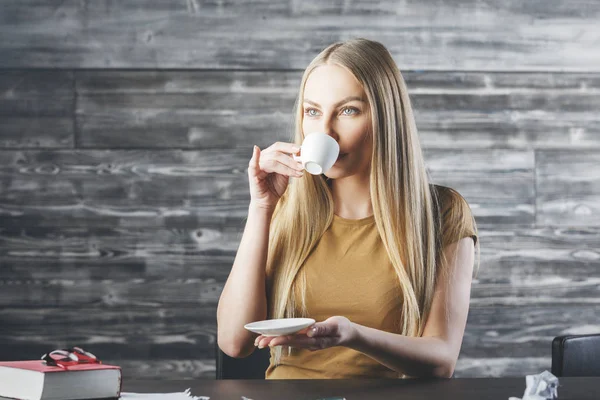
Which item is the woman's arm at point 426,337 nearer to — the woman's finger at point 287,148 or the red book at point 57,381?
the red book at point 57,381

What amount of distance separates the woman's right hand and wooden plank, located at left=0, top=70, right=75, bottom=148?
1.40m

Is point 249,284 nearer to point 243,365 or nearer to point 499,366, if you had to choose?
point 243,365

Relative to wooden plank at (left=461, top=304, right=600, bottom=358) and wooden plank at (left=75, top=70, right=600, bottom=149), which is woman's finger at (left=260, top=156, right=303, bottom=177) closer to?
wooden plank at (left=75, top=70, right=600, bottom=149)

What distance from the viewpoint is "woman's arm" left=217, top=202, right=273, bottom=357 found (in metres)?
1.68

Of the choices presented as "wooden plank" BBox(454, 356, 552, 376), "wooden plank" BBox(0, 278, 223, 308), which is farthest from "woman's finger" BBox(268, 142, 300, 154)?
"wooden plank" BBox(454, 356, 552, 376)

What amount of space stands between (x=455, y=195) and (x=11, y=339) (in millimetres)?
1893

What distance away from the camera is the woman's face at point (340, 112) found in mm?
1643

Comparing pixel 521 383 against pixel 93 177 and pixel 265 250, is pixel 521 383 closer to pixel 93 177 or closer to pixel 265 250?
pixel 265 250

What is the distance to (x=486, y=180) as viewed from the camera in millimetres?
2887

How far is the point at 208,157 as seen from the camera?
284cm

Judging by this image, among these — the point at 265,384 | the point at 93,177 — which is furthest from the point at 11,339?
the point at 265,384

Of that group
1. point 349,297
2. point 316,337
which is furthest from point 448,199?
point 316,337

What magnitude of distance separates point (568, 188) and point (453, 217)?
1367 millimetres

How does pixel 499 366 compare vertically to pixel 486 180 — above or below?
below
